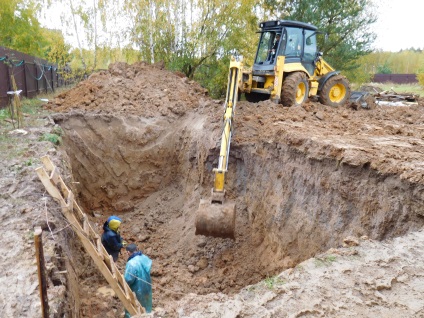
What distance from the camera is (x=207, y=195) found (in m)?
8.63

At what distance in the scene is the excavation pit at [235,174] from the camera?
217 inches

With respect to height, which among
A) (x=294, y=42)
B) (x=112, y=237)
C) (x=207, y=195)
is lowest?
(x=112, y=237)

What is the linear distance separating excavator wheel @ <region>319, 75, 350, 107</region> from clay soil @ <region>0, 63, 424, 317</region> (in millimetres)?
1321

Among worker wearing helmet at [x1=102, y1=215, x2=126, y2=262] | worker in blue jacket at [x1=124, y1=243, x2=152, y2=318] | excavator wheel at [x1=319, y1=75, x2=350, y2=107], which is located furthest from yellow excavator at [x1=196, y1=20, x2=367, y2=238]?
worker in blue jacket at [x1=124, y1=243, x2=152, y2=318]

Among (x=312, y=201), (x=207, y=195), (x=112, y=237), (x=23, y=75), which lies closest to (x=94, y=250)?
(x=112, y=237)

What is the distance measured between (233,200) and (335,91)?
6449 millimetres

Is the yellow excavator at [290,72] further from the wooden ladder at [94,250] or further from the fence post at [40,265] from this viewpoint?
the fence post at [40,265]

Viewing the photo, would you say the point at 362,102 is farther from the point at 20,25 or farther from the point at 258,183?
the point at 20,25

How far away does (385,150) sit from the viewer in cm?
590

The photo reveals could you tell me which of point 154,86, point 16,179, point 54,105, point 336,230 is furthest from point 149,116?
point 336,230

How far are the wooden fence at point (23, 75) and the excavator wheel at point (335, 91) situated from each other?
9.57 metres

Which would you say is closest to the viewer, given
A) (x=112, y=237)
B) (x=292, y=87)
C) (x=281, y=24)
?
(x=112, y=237)

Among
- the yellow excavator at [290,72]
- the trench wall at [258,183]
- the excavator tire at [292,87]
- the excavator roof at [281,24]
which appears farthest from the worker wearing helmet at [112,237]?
the excavator roof at [281,24]

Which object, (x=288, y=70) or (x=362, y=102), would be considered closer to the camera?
(x=288, y=70)
